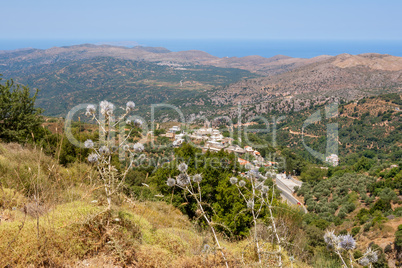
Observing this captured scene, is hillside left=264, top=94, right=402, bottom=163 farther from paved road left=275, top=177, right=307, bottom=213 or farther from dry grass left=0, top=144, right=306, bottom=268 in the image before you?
dry grass left=0, top=144, right=306, bottom=268

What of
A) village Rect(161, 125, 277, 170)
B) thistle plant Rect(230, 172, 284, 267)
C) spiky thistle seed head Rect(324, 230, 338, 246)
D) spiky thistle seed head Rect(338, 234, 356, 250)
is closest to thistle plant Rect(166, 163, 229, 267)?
thistle plant Rect(230, 172, 284, 267)

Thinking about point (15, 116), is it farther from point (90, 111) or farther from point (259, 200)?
point (259, 200)

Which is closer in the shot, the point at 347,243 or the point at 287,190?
the point at 347,243

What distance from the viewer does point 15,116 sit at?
38.2 feet

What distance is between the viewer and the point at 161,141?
122 feet

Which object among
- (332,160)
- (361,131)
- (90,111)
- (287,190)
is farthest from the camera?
(361,131)

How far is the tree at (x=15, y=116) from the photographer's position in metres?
11.1

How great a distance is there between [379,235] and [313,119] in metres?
63.7

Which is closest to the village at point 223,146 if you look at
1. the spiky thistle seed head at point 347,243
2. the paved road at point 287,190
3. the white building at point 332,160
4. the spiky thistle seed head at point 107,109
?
the paved road at point 287,190

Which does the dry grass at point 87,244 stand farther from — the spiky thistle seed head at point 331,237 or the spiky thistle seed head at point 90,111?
the spiky thistle seed head at point 331,237

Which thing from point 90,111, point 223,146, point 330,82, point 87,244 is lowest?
point 223,146

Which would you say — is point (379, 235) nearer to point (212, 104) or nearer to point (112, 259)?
point (112, 259)

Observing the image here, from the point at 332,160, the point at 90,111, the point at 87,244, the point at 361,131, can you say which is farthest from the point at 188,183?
the point at 361,131

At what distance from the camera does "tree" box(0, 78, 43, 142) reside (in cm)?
1105
